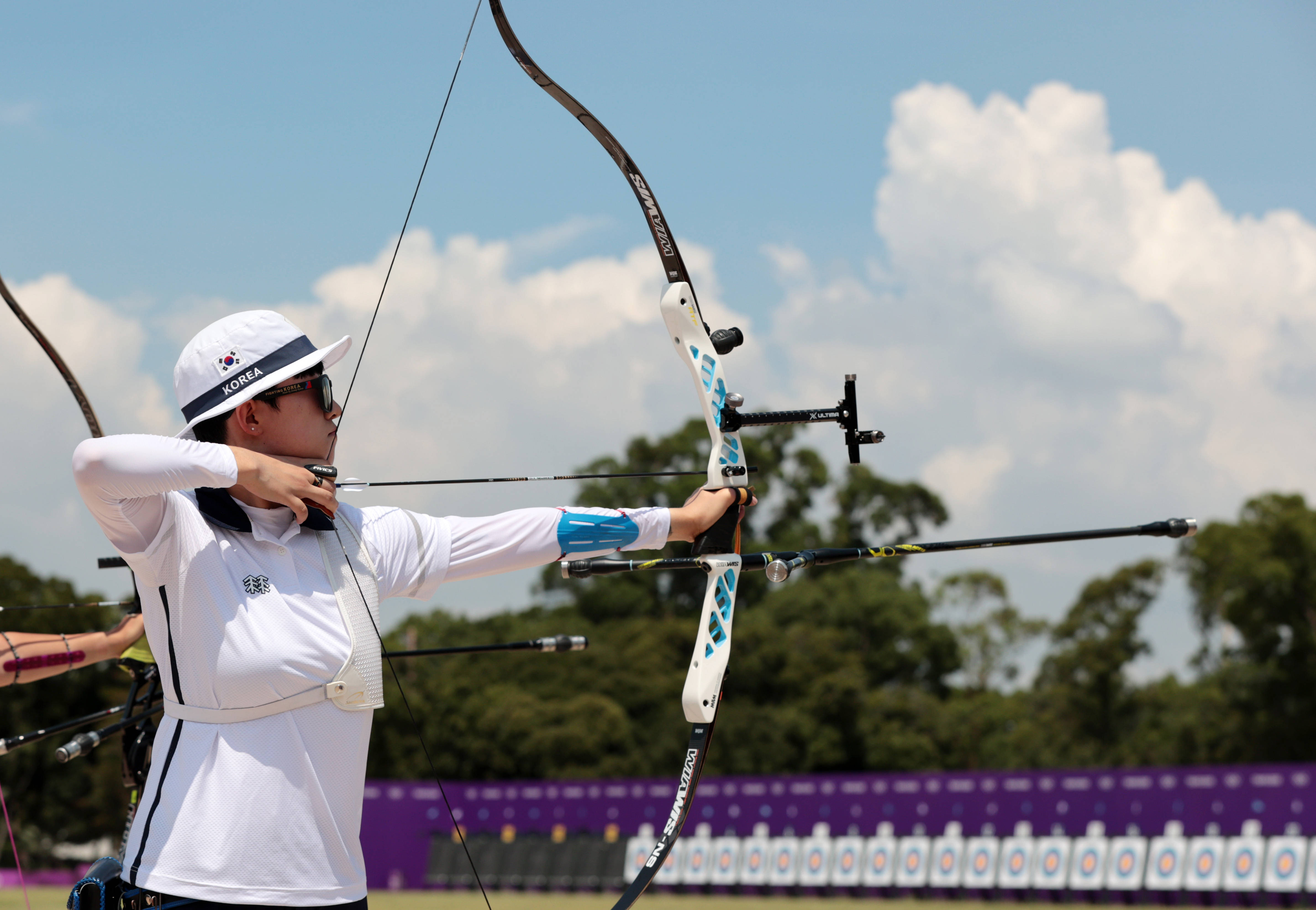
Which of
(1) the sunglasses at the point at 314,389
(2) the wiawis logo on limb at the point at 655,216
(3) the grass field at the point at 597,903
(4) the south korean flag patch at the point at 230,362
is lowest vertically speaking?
(3) the grass field at the point at 597,903

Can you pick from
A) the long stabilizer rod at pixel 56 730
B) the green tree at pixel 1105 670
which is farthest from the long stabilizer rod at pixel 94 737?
the green tree at pixel 1105 670

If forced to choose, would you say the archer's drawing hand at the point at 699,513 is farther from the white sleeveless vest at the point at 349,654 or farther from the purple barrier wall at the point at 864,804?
the purple barrier wall at the point at 864,804

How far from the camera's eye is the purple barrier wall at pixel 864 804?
1250 cm

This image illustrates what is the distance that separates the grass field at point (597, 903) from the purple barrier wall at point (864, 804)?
735 millimetres

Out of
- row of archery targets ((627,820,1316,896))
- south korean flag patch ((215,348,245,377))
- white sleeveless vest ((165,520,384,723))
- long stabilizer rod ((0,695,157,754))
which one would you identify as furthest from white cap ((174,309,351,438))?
row of archery targets ((627,820,1316,896))

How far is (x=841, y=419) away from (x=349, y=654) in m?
1.01

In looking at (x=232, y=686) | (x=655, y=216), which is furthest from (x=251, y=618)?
(x=655, y=216)

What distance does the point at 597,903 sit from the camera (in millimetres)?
14984

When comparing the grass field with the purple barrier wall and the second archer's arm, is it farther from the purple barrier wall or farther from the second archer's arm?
the second archer's arm

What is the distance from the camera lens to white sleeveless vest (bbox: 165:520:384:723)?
1.97 metres

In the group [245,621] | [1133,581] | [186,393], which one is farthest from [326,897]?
[1133,581]

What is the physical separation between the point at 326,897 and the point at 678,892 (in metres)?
15.4

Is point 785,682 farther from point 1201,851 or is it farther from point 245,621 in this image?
point 245,621

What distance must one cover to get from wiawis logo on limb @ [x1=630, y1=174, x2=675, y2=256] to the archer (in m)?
0.84
